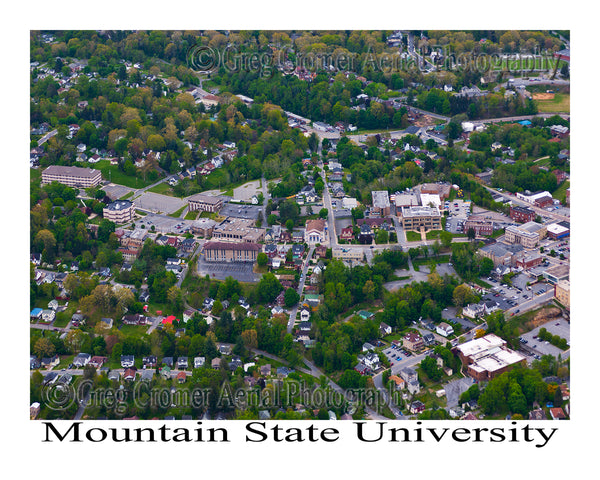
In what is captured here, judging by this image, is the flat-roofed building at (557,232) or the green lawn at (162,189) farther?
the green lawn at (162,189)

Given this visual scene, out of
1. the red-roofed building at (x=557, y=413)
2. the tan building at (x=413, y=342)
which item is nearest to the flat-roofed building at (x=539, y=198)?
the tan building at (x=413, y=342)

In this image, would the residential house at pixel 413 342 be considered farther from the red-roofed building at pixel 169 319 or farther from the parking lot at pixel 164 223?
the parking lot at pixel 164 223

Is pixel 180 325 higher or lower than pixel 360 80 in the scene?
lower

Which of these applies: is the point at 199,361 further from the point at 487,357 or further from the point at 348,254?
the point at 487,357

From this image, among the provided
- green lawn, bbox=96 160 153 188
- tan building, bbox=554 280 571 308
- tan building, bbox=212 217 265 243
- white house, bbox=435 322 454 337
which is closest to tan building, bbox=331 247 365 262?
tan building, bbox=212 217 265 243

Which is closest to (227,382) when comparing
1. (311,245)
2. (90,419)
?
(90,419)

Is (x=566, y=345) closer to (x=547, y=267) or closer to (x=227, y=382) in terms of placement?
(x=547, y=267)

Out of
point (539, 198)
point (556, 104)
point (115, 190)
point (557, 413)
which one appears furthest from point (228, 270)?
point (556, 104)
